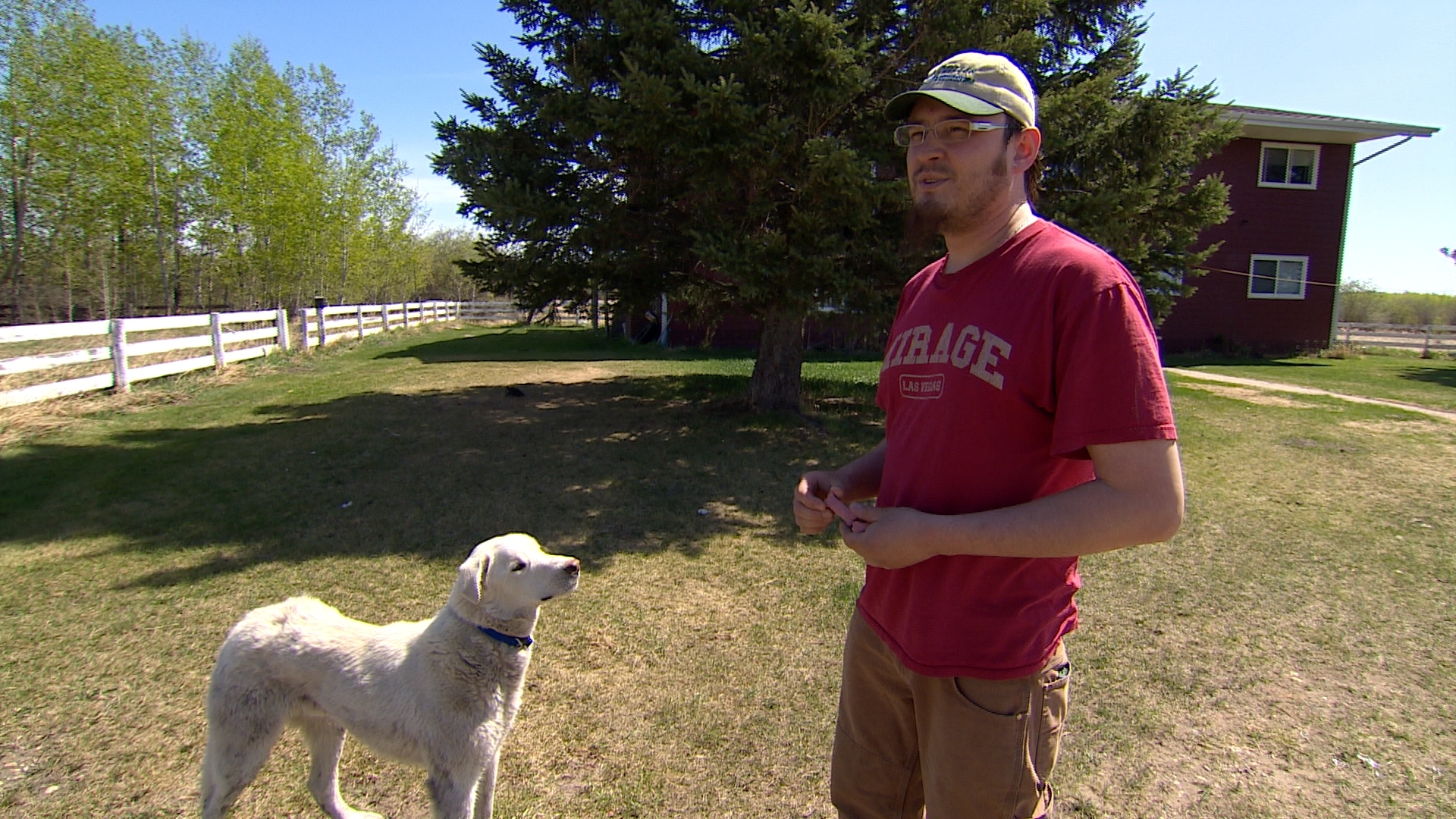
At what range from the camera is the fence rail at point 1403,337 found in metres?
23.8

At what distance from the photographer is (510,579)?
7.75ft

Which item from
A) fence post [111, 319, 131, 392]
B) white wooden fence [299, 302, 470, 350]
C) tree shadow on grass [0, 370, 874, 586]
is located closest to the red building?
tree shadow on grass [0, 370, 874, 586]

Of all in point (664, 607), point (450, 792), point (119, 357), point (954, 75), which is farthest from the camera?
point (119, 357)

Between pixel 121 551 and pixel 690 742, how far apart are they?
14.3 ft

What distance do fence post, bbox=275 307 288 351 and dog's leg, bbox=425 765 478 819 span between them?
17572 millimetres

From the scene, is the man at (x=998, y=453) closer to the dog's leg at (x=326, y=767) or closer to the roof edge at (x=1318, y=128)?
the dog's leg at (x=326, y=767)

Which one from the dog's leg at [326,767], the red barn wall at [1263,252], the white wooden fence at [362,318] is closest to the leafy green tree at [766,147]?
the dog's leg at [326,767]

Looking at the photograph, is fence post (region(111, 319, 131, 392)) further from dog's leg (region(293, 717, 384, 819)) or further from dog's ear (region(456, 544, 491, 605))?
dog's ear (region(456, 544, 491, 605))

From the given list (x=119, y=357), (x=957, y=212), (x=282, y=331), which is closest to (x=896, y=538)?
(x=957, y=212)

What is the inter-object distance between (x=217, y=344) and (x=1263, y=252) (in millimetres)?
25692

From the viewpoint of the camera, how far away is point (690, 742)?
3.16 meters

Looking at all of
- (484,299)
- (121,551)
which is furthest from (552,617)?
(484,299)

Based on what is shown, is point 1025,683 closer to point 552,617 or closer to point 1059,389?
point 1059,389

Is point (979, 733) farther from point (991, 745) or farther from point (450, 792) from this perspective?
point (450, 792)
